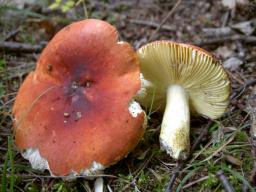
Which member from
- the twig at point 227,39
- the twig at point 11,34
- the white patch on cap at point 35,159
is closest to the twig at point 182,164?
the white patch on cap at point 35,159

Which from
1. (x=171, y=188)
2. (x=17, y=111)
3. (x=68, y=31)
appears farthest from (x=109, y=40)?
(x=171, y=188)

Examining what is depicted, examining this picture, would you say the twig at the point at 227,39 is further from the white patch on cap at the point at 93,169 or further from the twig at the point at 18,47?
the white patch on cap at the point at 93,169

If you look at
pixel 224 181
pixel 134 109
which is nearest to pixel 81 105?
pixel 134 109

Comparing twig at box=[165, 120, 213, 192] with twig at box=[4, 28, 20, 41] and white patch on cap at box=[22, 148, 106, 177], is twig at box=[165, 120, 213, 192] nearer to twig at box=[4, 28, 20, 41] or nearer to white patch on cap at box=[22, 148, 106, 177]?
white patch on cap at box=[22, 148, 106, 177]

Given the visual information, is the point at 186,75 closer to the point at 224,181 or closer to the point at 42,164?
the point at 224,181

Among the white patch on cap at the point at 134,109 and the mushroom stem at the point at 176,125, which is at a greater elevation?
the white patch on cap at the point at 134,109

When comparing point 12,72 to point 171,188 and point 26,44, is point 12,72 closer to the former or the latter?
point 26,44
